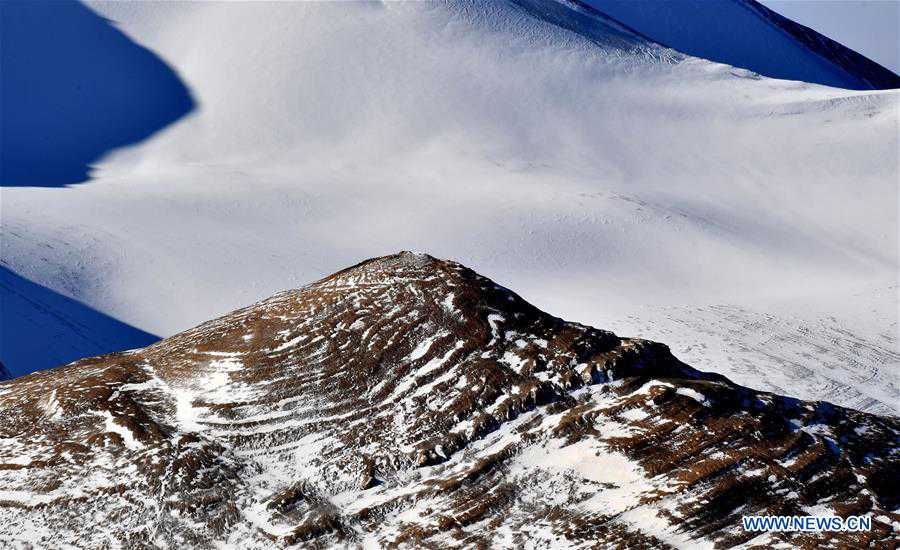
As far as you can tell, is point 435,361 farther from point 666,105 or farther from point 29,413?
point 666,105

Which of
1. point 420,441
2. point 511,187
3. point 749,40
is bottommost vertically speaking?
point 511,187

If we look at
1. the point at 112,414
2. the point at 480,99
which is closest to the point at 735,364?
the point at 112,414

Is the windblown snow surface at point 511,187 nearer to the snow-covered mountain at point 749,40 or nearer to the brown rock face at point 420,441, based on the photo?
the snow-covered mountain at point 749,40

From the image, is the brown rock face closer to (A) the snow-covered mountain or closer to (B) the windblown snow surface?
(B) the windblown snow surface

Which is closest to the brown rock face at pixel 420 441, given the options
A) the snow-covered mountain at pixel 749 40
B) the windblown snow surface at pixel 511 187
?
the windblown snow surface at pixel 511 187

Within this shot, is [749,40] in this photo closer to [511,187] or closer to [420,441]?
[511,187]

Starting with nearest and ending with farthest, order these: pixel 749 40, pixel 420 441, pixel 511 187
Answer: pixel 420 441 → pixel 511 187 → pixel 749 40

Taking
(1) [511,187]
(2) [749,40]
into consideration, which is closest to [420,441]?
(1) [511,187]
